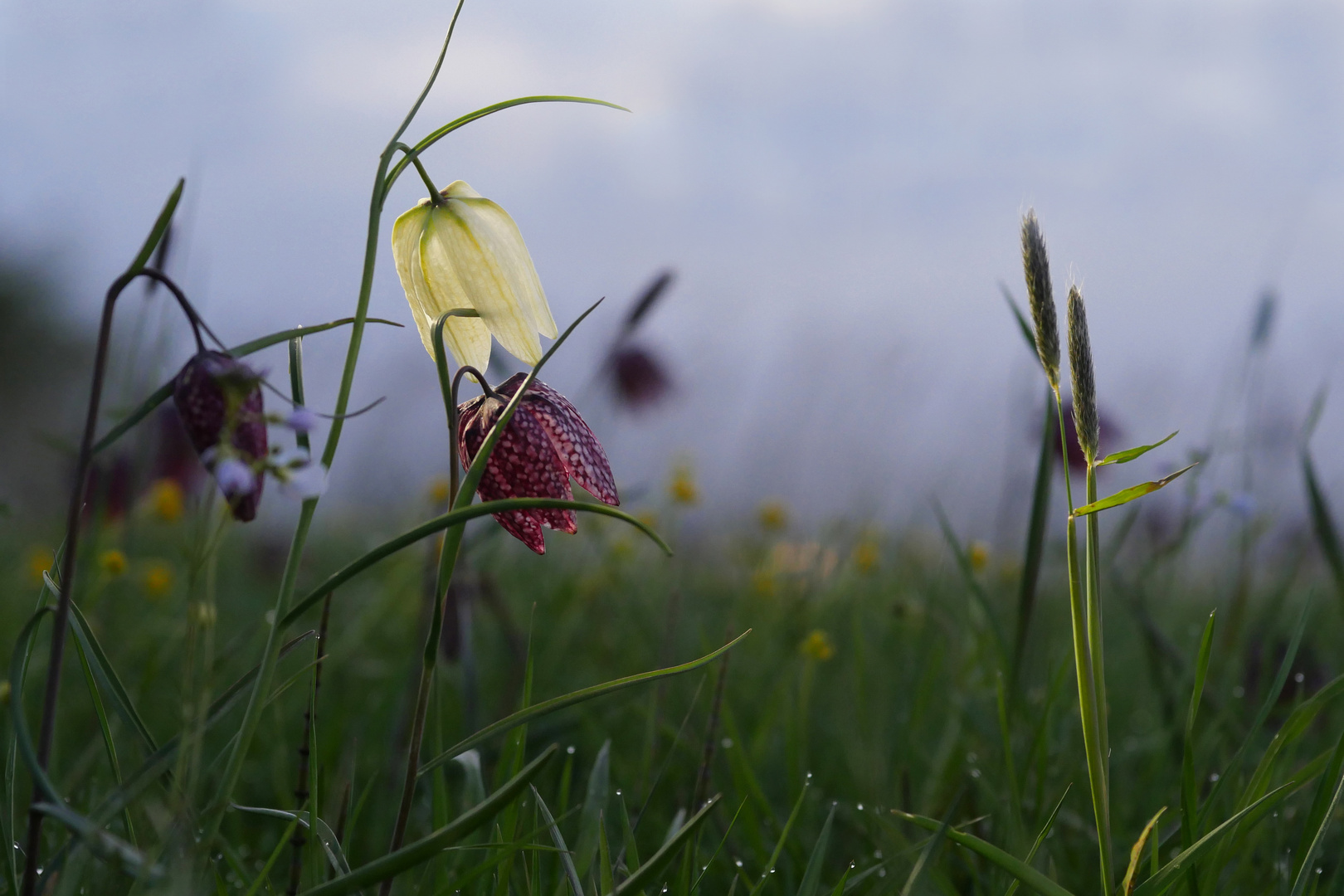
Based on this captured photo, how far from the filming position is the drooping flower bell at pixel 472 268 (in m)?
0.84

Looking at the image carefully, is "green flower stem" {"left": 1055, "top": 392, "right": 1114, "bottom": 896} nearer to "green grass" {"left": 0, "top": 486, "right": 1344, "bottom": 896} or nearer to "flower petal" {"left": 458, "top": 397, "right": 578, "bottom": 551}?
"green grass" {"left": 0, "top": 486, "right": 1344, "bottom": 896}

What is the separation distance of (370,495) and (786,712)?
3384 mm

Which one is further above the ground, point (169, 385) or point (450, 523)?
point (169, 385)

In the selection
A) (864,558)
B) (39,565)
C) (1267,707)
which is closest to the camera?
(1267,707)

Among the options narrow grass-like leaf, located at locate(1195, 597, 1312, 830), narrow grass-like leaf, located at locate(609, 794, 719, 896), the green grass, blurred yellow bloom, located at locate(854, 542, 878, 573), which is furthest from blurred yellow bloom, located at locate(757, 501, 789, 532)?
narrow grass-like leaf, located at locate(609, 794, 719, 896)

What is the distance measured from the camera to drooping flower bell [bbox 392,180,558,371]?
2.76 feet

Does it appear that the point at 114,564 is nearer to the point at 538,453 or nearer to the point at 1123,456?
the point at 538,453

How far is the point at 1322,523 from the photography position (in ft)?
3.92

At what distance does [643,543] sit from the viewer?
3365 mm

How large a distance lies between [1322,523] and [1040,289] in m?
0.76

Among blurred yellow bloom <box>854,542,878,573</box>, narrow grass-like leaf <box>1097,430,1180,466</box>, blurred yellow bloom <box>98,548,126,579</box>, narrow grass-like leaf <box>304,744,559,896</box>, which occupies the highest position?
narrow grass-like leaf <box>1097,430,1180,466</box>

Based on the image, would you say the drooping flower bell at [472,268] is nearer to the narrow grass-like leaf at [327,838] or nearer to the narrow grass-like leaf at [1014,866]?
the narrow grass-like leaf at [327,838]

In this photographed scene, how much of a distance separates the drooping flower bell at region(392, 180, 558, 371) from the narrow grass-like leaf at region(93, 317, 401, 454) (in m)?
0.11

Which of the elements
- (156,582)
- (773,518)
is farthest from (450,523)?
(773,518)
